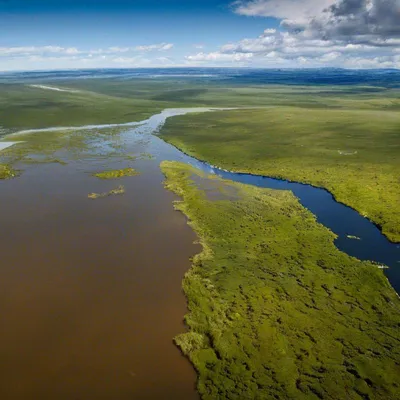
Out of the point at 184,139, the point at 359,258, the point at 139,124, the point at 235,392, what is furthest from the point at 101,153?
the point at 235,392

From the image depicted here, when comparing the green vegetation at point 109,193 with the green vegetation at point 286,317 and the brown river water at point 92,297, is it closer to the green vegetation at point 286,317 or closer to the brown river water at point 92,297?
the brown river water at point 92,297

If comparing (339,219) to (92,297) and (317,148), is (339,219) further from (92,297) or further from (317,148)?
(317,148)

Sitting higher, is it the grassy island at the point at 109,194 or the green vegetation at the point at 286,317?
the grassy island at the point at 109,194

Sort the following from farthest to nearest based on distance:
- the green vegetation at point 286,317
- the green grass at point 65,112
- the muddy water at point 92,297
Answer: the green grass at point 65,112
the muddy water at point 92,297
the green vegetation at point 286,317

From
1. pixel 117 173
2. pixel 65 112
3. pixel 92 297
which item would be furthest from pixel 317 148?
pixel 65 112

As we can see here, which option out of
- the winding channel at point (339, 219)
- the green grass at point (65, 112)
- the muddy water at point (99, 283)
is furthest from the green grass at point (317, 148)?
the green grass at point (65, 112)

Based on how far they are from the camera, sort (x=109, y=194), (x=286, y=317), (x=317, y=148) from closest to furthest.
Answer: (x=286, y=317) → (x=109, y=194) → (x=317, y=148)

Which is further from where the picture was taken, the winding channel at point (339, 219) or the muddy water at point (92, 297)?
the winding channel at point (339, 219)

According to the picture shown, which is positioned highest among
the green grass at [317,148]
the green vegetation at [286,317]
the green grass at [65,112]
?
the green grass at [65,112]
